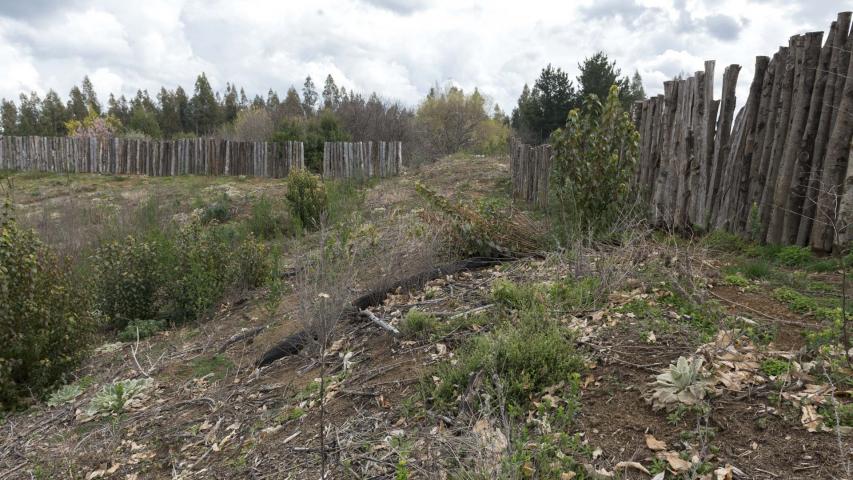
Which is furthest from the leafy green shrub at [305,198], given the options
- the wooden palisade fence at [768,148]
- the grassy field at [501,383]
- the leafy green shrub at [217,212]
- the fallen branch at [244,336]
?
the wooden palisade fence at [768,148]

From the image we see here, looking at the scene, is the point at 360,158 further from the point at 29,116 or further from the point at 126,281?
the point at 29,116

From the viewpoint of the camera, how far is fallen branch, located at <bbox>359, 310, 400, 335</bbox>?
3.95m

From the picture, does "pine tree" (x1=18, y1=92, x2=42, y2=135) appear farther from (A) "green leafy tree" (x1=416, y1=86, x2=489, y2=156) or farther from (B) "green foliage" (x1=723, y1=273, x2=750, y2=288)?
(B) "green foliage" (x1=723, y1=273, x2=750, y2=288)

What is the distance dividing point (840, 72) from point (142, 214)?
33.1ft

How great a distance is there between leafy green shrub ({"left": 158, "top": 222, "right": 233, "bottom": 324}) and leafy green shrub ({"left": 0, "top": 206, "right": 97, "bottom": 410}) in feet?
3.57

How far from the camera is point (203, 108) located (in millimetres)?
51438

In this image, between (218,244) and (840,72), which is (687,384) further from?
(218,244)

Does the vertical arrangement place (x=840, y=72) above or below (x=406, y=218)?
above

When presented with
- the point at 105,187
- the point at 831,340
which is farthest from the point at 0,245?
the point at 105,187

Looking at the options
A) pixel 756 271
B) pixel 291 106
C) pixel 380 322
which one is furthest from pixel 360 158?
pixel 291 106

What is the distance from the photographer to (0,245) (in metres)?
4.16

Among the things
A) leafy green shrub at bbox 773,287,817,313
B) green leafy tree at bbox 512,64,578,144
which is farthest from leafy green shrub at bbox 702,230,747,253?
green leafy tree at bbox 512,64,578,144

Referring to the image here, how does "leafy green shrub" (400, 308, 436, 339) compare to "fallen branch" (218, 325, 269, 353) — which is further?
"fallen branch" (218, 325, 269, 353)

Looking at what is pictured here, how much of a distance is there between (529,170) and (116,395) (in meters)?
8.33
